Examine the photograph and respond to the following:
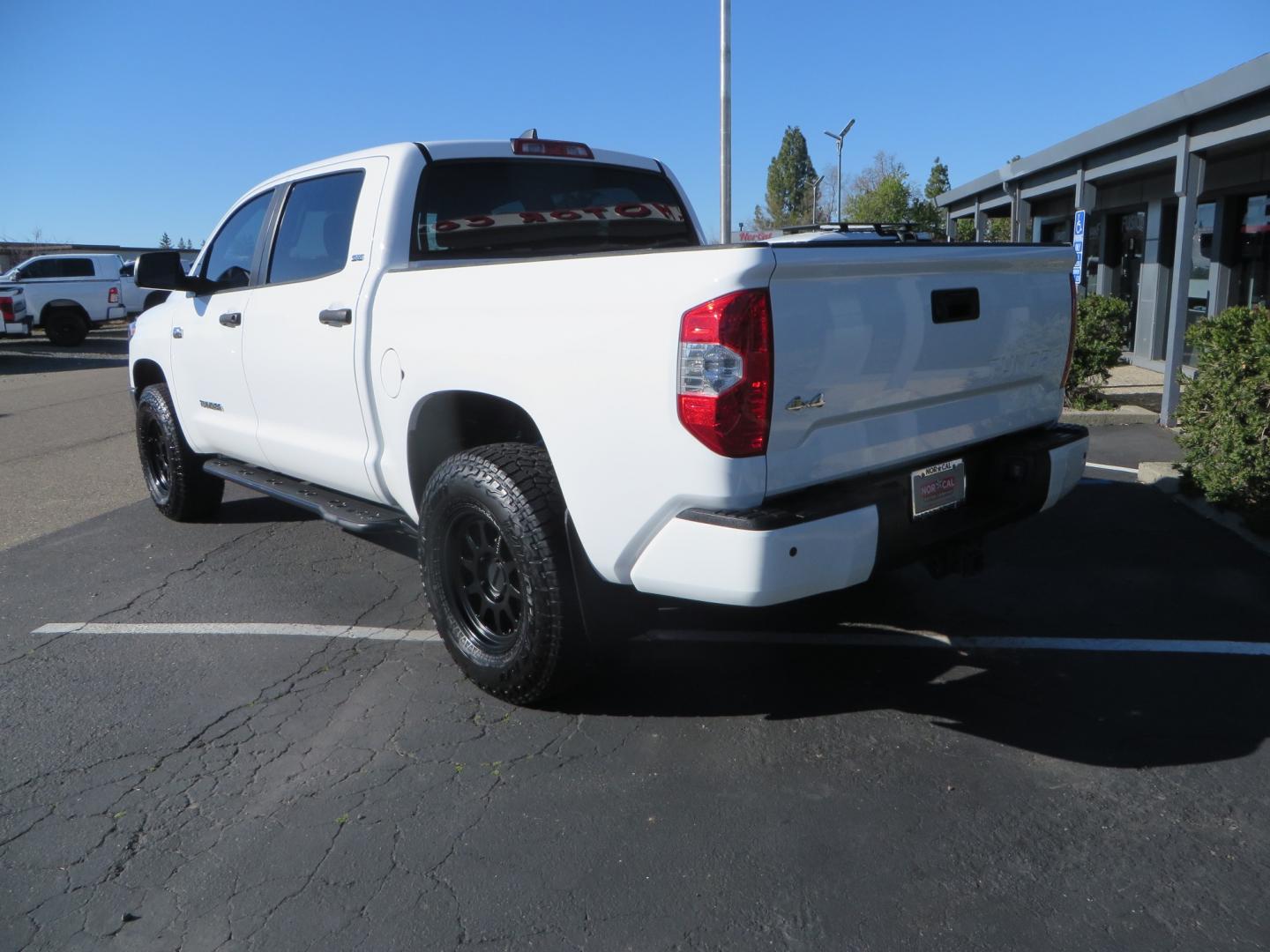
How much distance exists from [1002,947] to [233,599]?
161 inches

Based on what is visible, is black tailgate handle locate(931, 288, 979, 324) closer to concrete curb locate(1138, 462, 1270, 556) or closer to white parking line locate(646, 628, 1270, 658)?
white parking line locate(646, 628, 1270, 658)

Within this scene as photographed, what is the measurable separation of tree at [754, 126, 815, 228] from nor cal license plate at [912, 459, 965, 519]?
99.9 metres

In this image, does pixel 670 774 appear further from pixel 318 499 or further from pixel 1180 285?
pixel 1180 285

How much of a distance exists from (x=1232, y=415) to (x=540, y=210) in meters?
4.07

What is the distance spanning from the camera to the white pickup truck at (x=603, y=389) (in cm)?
297

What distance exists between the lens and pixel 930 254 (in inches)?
132

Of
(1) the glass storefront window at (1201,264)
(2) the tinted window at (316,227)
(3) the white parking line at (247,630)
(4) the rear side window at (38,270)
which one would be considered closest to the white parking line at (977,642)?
(3) the white parking line at (247,630)

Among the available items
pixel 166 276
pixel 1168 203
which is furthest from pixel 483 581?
pixel 1168 203

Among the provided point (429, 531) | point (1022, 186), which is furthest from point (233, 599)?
point (1022, 186)

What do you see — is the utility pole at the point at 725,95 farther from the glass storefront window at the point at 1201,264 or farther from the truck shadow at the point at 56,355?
the truck shadow at the point at 56,355

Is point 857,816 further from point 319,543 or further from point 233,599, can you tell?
point 319,543

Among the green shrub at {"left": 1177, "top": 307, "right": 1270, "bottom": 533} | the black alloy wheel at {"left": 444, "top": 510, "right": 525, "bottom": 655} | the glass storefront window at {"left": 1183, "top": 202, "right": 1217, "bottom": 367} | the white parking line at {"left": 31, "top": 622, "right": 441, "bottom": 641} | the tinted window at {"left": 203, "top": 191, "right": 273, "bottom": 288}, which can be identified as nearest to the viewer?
the black alloy wheel at {"left": 444, "top": 510, "right": 525, "bottom": 655}

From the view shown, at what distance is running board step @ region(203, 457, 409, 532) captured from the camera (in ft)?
14.5

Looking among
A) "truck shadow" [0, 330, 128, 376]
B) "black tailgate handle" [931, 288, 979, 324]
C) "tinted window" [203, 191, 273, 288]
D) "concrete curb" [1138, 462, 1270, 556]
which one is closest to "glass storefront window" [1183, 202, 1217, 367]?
"concrete curb" [1138, 462, 1270, 556]
